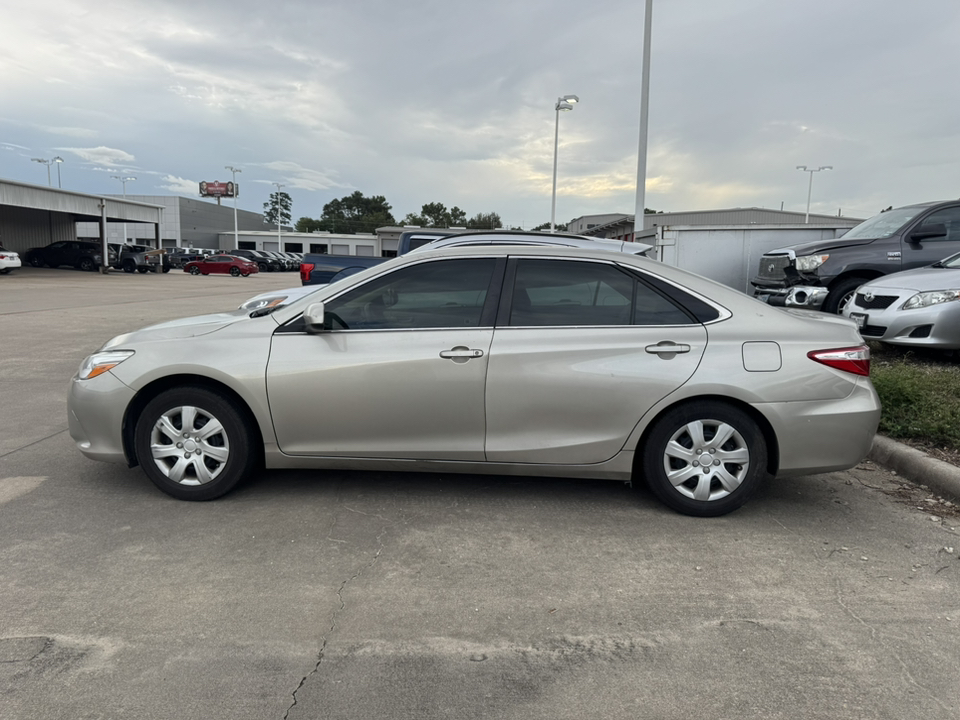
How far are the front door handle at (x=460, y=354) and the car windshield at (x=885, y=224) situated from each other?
785 cm

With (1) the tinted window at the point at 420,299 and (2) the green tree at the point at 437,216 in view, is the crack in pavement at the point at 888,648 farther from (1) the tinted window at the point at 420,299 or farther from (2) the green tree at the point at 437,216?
(2) the green tree at the point at 437,216

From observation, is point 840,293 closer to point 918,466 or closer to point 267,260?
point 918,466

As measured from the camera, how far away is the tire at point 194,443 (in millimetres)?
4062

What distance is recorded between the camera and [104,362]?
164 inches

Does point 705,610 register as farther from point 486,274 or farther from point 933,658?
point 486,274

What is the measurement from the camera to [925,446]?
4965 millimetres

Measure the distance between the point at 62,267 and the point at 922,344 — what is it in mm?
45347

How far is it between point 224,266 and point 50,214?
1239 cm

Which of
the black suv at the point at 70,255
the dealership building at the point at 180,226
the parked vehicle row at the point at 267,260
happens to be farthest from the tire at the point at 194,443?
the dealership building at the point at 180,226

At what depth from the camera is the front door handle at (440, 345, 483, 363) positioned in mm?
3916

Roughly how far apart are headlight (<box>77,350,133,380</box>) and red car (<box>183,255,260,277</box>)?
4215 cm

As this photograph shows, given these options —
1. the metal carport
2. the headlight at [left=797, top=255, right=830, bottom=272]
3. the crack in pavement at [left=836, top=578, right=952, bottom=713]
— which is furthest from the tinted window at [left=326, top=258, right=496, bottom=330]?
the metal carport

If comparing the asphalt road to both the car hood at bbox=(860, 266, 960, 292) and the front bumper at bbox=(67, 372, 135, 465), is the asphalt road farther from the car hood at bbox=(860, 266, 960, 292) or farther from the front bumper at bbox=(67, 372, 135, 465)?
the car hood at bbox=(860, 266, 960, 292)

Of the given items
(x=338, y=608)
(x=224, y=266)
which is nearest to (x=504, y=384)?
(x=338, y=608)
